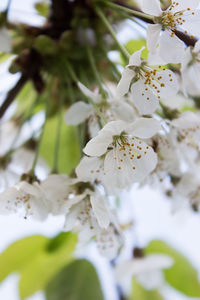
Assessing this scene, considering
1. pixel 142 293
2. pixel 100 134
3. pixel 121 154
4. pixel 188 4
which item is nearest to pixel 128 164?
pixel 121 154

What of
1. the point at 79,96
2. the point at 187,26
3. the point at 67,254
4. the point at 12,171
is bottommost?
the point at 67,254

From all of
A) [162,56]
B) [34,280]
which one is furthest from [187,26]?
[34,280]

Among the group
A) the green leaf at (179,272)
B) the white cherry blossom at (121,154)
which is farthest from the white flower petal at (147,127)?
the green leaf at (179,272)

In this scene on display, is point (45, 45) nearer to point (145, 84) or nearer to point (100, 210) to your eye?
point (145, 84)

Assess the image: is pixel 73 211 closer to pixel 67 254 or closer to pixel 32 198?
pixel 32 198

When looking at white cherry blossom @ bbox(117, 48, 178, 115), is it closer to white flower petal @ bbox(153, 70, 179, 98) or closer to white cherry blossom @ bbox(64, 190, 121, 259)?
white flower petal @ bbox(153, 70, 179, 98)

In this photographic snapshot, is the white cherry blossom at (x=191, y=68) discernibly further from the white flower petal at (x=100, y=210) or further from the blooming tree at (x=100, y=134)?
the white flower petal at (x=100, y=210)

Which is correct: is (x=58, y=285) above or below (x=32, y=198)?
below

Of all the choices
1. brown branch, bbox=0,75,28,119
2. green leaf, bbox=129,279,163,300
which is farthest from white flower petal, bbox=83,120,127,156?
green leaf, bbox=129,279,163,300
